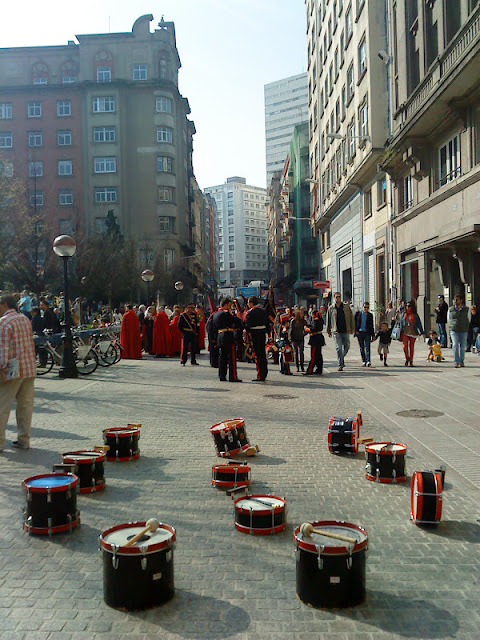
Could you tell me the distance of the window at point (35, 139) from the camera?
66688 millimetres

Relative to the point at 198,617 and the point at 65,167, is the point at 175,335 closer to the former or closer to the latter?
the point at 198,617

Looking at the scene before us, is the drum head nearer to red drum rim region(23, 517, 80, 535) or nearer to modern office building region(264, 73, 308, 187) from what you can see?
red drum rim region(23, 517, 80, 535)

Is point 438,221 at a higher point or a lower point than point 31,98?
lower

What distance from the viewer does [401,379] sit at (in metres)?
15.5

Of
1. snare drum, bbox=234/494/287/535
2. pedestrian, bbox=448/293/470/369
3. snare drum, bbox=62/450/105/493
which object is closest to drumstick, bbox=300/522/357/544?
snare drum, bbox=234/494/287/535

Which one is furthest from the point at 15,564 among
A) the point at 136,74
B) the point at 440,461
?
the point at 136,74

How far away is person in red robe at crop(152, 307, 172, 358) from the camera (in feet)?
78.9

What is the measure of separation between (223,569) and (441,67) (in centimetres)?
2186

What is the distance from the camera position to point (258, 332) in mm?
15711

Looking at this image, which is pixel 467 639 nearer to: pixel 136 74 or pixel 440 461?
pixel 440 461

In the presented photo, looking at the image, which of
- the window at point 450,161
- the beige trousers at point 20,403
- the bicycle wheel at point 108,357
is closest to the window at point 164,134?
the window at point 450,161

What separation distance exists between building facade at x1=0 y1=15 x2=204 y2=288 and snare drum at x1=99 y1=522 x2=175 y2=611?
204 ft

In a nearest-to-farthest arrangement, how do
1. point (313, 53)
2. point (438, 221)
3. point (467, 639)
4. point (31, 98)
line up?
point (467, 639)
point (438, 221)
point (313, 53)
point (31, 98)

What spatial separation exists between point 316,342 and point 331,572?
44.0ft
